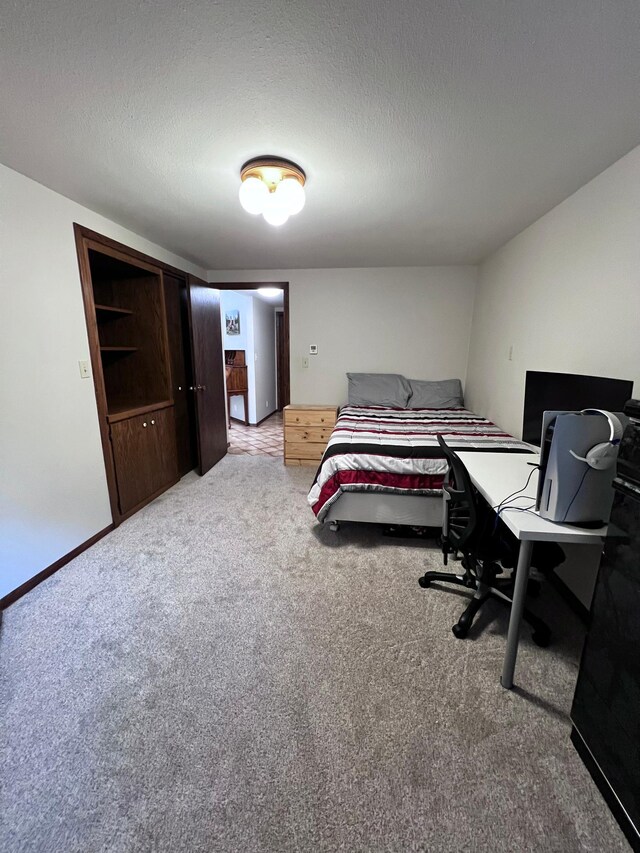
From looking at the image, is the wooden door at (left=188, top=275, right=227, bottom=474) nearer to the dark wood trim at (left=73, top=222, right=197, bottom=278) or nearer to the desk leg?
the dark wood trim at (left=73, top=222, right=197, bottom=278)

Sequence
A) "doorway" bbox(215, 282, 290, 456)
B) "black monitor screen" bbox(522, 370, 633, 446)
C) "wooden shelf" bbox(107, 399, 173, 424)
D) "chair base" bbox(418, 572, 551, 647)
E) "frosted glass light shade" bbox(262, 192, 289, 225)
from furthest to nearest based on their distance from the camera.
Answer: "doorway" bbox(215, 282, 290, 456) < "wooden shelf" bbox(107, 399, 173, 424) < "frosted glass light shade" bbox(262, 192, 289, 225) < "chair base" bbox(418, 572, 551, 647) < "black monitor screen" bbox(522, 370, 633, 446)

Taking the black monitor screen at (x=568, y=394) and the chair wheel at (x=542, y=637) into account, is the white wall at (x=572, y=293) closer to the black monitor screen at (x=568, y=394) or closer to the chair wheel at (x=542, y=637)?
the black monitor screen at (x=568, y=394)

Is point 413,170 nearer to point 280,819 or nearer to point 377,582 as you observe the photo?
point 377,582

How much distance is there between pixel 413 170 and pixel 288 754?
2627 millimetres

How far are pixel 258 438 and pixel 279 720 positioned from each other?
4.06 meters

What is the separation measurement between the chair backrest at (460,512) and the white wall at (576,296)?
651 mm

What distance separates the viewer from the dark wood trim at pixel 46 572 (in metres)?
1.68

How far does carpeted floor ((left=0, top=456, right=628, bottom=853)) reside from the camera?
2.91 ft

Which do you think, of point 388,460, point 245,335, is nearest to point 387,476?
point 388,460

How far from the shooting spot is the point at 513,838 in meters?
0.86

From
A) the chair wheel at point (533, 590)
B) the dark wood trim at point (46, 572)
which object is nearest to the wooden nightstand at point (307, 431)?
the dark wood trim at point (46, 572)

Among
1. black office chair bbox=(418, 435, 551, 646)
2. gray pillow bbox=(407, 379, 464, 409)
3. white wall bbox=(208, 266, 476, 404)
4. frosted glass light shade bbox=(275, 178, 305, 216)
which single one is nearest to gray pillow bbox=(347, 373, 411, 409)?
gray pillow bbox=(407, 379, 464, 409)

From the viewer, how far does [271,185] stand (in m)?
1.76

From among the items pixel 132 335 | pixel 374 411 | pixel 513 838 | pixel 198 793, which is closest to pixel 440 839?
pixel 513 838
